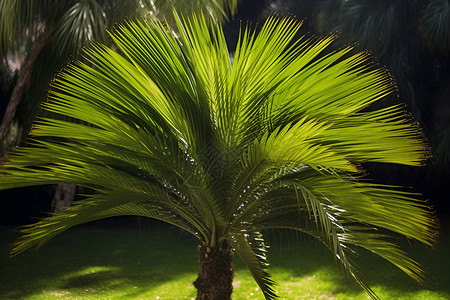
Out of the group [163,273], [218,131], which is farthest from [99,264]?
[218,131]

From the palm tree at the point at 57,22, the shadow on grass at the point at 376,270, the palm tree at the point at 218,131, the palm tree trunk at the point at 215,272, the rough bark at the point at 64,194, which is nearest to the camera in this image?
the palm tree at the point at 218,131

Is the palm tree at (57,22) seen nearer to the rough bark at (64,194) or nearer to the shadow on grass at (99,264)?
the rough bark at (64,194)

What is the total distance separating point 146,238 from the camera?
1314cm

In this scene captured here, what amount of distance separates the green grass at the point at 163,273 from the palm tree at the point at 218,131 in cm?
328

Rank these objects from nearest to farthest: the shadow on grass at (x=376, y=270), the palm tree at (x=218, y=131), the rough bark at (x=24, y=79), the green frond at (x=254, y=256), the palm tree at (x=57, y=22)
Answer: the palm tree at (x=218, y=131) < the green frond at (x=254, y=256) < the palm tree at (x=57, y=22) < the rough bark at (x=24, y=79) < the shadow on grass at (x=376, y=270)

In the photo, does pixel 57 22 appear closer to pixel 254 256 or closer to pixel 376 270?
pixel 254 256

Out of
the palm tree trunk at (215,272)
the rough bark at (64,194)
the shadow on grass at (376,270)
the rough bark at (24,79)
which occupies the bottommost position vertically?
the palm tree trunk at (215,272)

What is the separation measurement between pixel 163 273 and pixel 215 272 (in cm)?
518

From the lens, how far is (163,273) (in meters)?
10.3

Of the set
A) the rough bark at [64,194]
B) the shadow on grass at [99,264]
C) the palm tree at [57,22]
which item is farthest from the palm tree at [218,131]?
the rough bark at [64,194]

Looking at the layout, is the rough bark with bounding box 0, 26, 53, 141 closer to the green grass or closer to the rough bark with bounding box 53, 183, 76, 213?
the rough bark with bounding box 53, 183, 76, 213

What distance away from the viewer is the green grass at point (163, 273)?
9.04m

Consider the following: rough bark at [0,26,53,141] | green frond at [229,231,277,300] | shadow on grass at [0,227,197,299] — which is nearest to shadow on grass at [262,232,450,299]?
shadow on grass at [0,227,197,299]

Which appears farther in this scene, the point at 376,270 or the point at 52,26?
the point at 376,270
